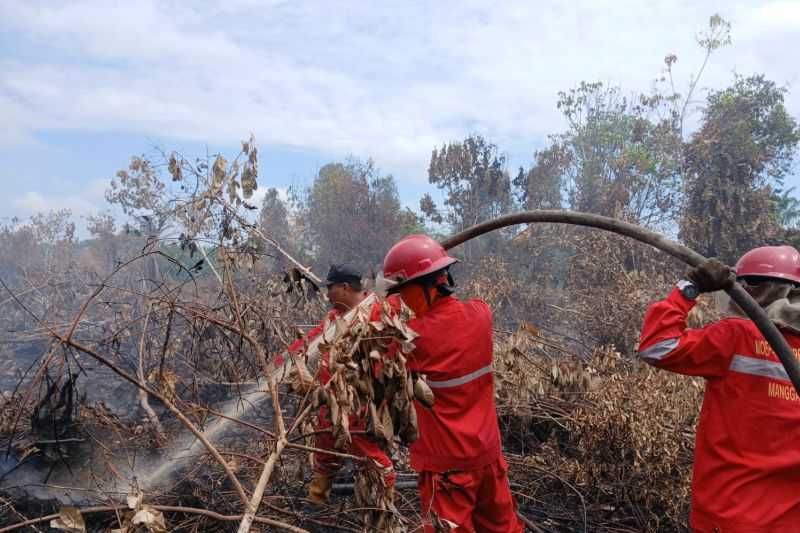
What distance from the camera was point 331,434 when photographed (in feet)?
8.56

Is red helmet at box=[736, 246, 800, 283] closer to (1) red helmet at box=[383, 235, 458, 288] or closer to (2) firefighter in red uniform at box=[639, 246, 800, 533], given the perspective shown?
(2) firefighter in red uniform at box=[639, 246, 800, 533]

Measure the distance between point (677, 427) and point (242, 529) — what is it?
11.2 feet

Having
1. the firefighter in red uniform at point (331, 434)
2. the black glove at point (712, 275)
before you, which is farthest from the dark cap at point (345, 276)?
the black glove at point (712, 275)

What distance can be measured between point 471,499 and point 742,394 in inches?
51.5

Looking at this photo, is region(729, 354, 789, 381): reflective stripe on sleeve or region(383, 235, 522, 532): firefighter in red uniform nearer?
region(729, 354, 789, 381): reflective stripe on sleeve

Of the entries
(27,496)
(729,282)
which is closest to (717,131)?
(729,282)

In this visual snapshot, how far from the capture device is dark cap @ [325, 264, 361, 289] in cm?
429

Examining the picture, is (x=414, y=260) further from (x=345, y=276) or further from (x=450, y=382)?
(x=345, y=276)

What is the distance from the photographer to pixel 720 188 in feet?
49.2

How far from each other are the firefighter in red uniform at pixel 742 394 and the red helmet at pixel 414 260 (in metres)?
1.05

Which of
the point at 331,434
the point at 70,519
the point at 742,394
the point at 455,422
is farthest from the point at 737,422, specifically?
the point at 70,519

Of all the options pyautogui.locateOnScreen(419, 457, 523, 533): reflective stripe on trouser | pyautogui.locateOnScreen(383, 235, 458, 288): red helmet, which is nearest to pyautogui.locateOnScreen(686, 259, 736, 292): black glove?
pyautogui.locateOnScreen(383, 235, 458, 288): red helmet

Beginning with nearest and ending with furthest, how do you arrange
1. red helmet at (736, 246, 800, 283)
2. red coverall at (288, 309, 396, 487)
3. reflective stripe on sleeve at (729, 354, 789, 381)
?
reflective stripe on sleeve at (729, 354, 789, 381) < red helmet at (736, 246, 800, 283) < red coverall at (288, 309, 396, 487)

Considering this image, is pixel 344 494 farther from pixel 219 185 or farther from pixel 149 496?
pixel 219 185
